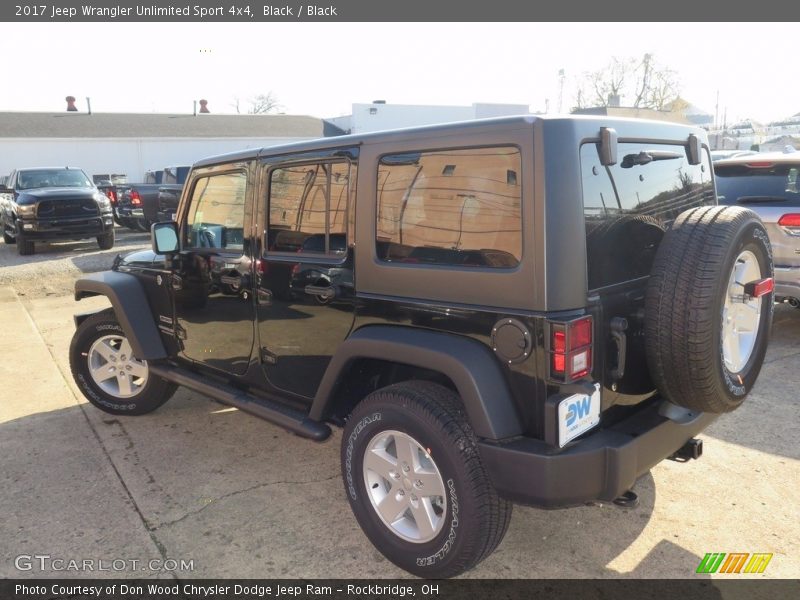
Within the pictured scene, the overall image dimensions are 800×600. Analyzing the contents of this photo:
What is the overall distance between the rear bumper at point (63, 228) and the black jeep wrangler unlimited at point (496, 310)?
1190 centimetres

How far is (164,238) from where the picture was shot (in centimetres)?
397

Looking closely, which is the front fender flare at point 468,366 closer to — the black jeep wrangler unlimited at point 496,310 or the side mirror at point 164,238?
the black jeep wrangler unlimited at point 496,310

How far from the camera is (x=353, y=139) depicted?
9.90ft

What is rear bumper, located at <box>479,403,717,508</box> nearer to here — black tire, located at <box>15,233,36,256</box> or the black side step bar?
the black side step bar

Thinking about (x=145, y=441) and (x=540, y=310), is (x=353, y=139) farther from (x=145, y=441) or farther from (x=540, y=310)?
(x=145, y=441)

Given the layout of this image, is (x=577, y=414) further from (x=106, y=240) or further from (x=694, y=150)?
(x=106, y=240)

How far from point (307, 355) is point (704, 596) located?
205 centimetres

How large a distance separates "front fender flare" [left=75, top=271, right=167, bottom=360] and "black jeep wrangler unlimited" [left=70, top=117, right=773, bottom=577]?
1205 mm

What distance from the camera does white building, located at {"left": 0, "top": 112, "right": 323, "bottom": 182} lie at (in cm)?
3120

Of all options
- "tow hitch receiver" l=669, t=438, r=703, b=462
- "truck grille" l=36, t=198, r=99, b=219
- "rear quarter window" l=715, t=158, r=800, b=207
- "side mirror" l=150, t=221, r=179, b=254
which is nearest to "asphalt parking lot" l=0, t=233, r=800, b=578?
"tow hitch receiver" l=669, t=438, r=703, b=462

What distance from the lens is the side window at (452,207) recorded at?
2.46 metres

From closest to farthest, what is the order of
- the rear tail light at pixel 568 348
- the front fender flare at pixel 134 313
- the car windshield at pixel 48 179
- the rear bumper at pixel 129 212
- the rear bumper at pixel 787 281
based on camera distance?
the rear tail light at pixel 568 348 < the front fender flare at pixel 134 313 < the rear bumper at pixel 787 281 < the car windshield at pixel 48 179 < the rear bumper at pixel 129 212

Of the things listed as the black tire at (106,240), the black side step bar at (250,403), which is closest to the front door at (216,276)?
the black side step bar at (250,403)

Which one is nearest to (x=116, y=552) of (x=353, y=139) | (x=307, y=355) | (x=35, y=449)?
(x=307, y=355)
